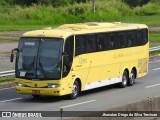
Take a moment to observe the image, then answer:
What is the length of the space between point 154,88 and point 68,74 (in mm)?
5730

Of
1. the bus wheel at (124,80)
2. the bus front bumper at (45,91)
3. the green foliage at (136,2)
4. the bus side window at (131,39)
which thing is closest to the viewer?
the bus front bumper at (45,91)

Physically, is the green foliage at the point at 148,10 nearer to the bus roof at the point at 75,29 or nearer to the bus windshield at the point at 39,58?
the bus roof at the point at 75,29

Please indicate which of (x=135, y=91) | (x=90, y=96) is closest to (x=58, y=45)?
(x=90, y=96)

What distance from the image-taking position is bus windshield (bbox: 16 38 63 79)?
23031mm

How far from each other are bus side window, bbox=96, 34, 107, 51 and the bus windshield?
3.06 m

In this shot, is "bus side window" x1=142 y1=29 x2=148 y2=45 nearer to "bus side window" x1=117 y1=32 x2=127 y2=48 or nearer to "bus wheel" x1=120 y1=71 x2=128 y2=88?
"bus side window" x1=117 y1=32 x2=127 y2=48

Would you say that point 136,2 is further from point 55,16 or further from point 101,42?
point 101,42

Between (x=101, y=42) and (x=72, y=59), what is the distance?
9.24ft

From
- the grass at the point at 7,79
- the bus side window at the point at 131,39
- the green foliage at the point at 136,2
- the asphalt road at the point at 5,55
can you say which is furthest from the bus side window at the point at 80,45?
the green foliage at the point at 136,2

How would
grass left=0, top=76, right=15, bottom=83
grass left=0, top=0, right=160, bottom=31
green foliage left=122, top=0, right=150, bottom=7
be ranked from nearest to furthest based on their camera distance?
grass left=0, top=76, right=15, bottom=83
grass left=0, top=0, right=160, bottom=31
green foliage left=122, top=0, right=150, bottom=7

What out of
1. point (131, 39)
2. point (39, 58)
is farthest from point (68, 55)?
point (131, 39)

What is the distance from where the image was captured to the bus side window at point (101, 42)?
25.9m

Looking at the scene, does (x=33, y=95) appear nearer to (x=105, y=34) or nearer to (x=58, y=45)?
(x=58, y=45)

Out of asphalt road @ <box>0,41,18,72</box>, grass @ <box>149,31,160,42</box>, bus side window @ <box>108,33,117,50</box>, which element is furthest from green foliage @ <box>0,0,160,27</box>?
bus side window @ <box>108,33,117,50</box>
